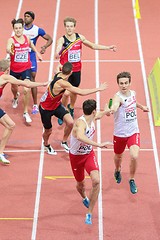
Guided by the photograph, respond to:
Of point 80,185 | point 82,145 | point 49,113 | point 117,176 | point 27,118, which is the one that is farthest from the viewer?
point 27,118

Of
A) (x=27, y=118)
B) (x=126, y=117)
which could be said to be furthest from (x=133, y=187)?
(x=27, y=118)

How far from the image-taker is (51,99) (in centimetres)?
1043

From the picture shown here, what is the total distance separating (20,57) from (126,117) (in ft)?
11.1

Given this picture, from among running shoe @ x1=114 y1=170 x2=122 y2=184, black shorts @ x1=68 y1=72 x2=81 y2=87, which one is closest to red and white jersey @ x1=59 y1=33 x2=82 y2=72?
black shorts @ x1=68 y1=72 x2=81 y2=87

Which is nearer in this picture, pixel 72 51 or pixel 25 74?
pixel 72 51

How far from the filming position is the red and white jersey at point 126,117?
9281 mm

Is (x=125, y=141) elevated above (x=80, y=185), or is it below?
above

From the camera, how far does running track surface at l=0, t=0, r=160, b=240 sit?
9.32m

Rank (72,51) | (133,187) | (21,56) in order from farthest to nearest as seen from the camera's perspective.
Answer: (21,56) → (72,51) → (133,187)

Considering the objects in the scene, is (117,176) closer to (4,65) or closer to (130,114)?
(130,114)

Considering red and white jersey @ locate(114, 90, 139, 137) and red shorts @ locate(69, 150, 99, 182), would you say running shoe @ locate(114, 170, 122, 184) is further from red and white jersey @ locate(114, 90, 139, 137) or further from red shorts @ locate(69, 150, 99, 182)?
red shorts @ locate(69, 150, 99, 182)

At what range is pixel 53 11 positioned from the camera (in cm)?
1739

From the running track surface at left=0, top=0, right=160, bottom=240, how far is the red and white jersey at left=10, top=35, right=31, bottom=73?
3.66 feet

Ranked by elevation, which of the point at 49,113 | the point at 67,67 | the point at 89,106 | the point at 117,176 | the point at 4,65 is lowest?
the point at 117,176
